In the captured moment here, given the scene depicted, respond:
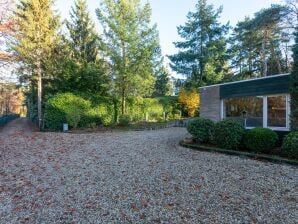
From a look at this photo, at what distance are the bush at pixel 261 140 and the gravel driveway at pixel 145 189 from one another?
908 millimetres

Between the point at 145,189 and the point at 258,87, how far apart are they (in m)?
8.63

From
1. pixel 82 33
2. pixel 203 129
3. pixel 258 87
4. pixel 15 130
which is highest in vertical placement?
pixel 82 33

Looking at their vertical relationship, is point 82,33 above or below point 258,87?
above

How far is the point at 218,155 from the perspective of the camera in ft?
24.2

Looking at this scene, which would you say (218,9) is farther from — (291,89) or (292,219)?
(292,219)

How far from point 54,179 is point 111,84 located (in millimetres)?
12935

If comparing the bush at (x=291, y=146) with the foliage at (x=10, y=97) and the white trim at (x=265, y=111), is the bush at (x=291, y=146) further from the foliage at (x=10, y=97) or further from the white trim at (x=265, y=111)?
the foliage at (x=10, y=97)

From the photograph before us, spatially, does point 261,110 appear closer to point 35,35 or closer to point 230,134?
point 230,134

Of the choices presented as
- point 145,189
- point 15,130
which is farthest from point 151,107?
point 145,189

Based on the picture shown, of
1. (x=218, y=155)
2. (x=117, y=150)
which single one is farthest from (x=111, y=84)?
(x=218, y=155)

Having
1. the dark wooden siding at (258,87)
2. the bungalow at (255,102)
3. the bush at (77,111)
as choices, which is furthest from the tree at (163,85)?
the dark wooden siding at (258,87)

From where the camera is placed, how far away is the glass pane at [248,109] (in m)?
10.8

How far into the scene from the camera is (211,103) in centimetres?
1402

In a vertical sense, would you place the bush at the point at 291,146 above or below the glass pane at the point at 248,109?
below
